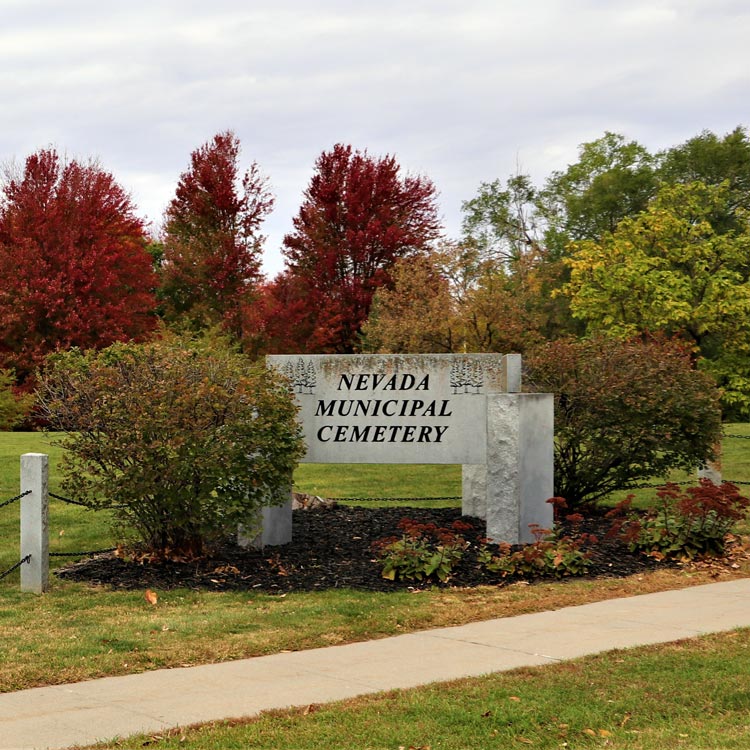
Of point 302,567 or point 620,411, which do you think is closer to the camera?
point 302,567

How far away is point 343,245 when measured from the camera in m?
39.7

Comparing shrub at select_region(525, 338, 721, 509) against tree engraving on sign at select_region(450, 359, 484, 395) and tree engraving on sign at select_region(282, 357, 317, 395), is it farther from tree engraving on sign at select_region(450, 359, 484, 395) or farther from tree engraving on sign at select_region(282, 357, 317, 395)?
tree engraving on sign at select_region(282, 357, 317, 395)

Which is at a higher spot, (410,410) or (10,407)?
(410,410)

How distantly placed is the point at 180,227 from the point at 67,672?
118 feet

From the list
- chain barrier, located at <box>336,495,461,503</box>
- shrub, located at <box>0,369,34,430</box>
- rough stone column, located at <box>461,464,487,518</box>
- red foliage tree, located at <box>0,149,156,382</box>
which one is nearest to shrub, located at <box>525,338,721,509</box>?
rough stone column, located at <box>461,464,487,518</box>

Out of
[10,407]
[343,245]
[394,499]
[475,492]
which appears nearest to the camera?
[475,492]

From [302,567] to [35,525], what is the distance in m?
2.53

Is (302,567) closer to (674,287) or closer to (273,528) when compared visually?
(273,528)

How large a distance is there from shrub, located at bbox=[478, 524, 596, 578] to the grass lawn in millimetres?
293

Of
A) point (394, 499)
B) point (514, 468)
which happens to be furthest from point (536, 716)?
point (394, 499)

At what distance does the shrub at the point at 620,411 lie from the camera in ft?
Result: 42.0

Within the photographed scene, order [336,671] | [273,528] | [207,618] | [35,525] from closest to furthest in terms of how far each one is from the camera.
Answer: [336,671]
[207,618]
[35,525]
[273,528]

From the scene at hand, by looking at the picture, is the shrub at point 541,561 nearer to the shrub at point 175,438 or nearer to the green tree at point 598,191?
the shrub at point 175,438

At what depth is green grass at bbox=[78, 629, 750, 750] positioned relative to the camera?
518 centimetres
